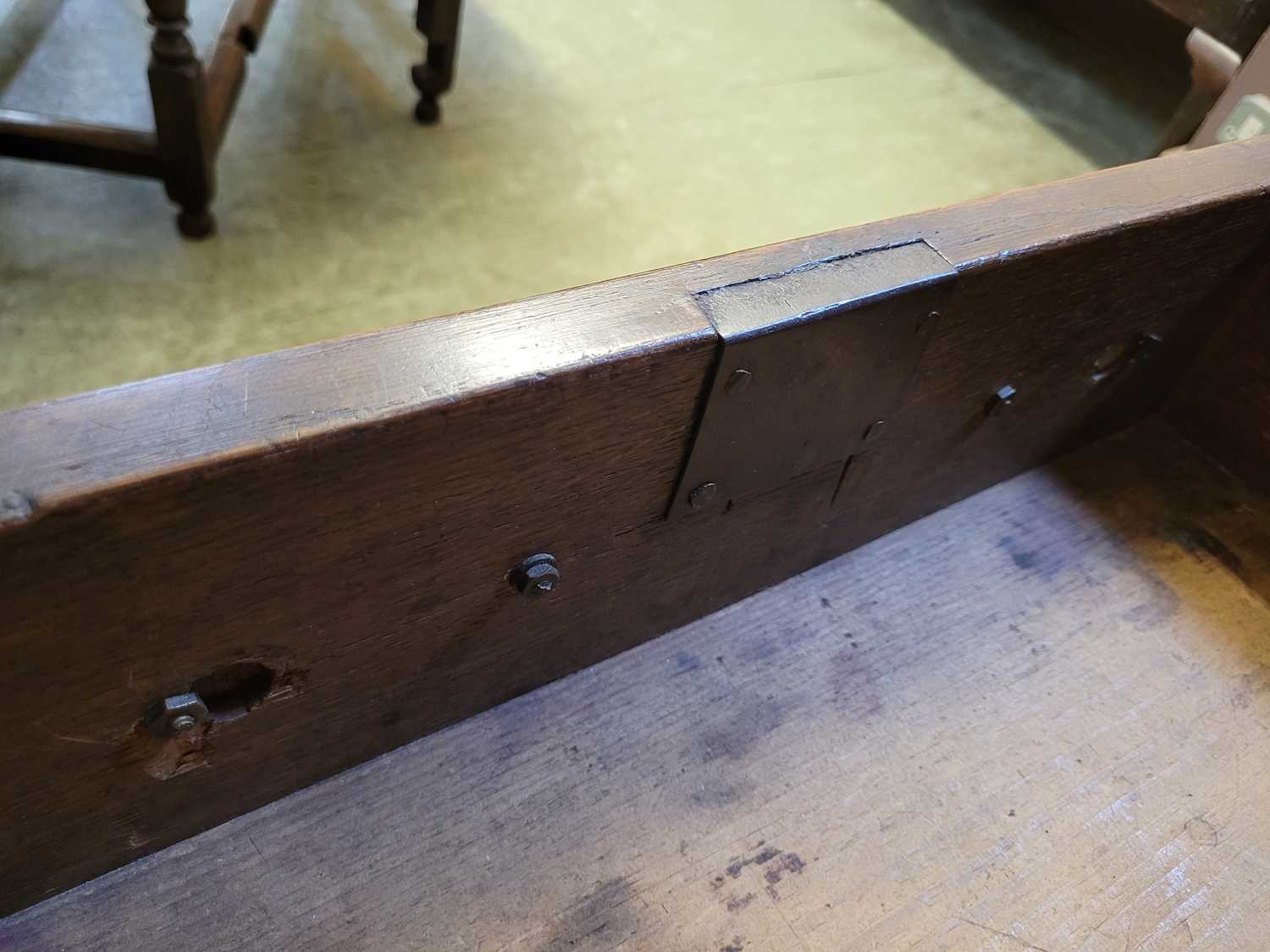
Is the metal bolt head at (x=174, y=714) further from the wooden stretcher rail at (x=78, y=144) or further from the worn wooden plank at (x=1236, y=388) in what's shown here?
the wooden stretcher rail at (x=78, y=144)

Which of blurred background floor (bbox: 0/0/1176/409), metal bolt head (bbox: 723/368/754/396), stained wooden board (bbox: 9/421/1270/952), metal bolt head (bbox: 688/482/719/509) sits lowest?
blurred background floor (bbox: 0/0/1176/409)

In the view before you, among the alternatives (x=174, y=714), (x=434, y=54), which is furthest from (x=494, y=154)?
(x=174, y=714)

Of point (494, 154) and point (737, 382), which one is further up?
point (737, 382)

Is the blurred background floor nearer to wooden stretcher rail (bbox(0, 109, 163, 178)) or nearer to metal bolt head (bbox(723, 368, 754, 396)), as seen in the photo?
wooden stretcher rail (bbox(0, 109, 163, 178))

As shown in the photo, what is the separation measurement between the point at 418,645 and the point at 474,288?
881 mm

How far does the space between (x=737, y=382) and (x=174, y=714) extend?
1.23 feet

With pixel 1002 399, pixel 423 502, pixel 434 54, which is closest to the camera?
pixel 423 502

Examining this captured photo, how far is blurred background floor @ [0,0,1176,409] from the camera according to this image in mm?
1371

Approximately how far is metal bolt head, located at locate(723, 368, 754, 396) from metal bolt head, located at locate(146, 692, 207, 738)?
14.0 inches

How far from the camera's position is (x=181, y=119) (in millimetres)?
1298

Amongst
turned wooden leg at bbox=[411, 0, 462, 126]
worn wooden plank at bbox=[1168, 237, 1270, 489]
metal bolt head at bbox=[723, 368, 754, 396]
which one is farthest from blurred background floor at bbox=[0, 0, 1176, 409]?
metal bolt head at bbox=[723, 368, 754, 396]

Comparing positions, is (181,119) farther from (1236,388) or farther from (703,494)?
(1236,388)

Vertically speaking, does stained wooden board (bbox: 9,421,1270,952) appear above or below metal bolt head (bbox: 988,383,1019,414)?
below

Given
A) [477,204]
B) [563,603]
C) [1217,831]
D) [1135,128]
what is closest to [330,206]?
[477,204]
